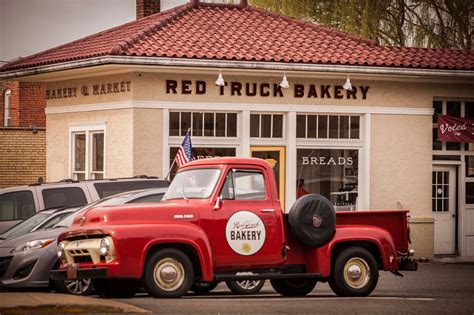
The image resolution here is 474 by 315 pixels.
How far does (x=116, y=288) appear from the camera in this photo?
1652 centimetres

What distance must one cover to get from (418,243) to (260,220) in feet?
38.2

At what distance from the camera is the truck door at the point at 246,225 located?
15.9 metres

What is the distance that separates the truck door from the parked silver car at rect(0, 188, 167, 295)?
2144mm

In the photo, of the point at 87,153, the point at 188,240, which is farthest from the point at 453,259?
the point at 188,240

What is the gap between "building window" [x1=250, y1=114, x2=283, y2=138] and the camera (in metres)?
26.2

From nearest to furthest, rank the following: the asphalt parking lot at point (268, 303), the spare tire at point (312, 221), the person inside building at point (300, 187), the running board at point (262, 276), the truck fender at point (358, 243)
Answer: the asphalt parking lot at point (268, 303) < the running board at point (262, 276) < the spare tire at point (312, 221) < the truck fender at point (358, 243) < the person inside building at point (300, 187)

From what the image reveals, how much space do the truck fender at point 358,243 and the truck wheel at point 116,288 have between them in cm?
261

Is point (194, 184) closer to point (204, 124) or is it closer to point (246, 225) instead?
point (246, 225)

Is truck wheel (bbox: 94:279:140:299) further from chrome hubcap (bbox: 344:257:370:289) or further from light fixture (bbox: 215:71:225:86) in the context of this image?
light fixture (bbox: 215:71:225:86)

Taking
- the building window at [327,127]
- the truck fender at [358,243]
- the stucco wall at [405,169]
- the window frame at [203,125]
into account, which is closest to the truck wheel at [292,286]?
the truck fender at [358,243]

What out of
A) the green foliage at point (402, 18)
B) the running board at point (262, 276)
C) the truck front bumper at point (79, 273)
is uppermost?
the green foliage at point (402, 18)

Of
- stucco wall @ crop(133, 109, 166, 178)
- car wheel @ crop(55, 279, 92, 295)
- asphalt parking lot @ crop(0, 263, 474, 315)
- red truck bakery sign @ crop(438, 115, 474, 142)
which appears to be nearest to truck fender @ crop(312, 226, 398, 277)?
asphalt parking lot @ crop(0, 263, 474, 315)

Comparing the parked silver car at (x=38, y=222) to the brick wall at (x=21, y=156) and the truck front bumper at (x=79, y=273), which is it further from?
the brick wall at (x=21, y=156)

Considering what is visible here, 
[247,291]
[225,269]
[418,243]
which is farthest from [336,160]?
[225,269]
